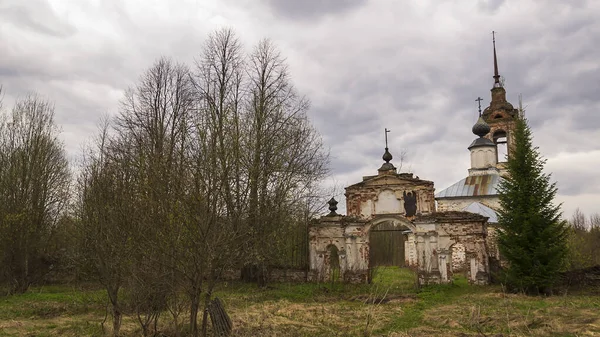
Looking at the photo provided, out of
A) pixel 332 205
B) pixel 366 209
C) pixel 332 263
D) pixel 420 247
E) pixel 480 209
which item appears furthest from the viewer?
pixel 480 209

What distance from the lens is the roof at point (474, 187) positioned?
31525mm

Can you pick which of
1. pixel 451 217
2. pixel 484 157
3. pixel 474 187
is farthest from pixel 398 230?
pixel 484 157

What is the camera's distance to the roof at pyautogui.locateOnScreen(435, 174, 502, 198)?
3152 cm

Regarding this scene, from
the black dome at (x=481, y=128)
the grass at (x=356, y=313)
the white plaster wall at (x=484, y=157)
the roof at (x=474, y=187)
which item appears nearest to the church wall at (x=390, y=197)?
the grass at (x=356, y=313)

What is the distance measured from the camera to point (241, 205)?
9352 mm

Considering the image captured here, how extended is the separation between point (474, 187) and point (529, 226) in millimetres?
14287

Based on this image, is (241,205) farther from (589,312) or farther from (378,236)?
(378,236)

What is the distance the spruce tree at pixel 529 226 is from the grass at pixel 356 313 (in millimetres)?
1267

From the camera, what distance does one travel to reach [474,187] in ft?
105

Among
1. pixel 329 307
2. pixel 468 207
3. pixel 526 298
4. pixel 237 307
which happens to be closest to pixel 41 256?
pixel 237 307

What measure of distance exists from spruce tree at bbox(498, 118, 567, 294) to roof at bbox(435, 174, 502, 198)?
12.3 metres

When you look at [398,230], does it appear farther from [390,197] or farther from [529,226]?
[529,226]

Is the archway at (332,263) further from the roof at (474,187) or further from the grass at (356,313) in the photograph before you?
the roof at (474,187)

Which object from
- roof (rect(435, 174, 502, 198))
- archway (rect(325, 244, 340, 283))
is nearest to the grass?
archway (rect(325, 244, 340, 283))
